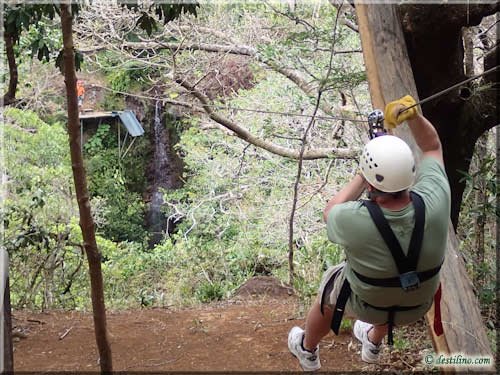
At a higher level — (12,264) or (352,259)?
(352,259)

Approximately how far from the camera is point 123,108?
17828 mm

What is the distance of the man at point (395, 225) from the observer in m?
2.13

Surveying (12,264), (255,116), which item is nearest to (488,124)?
(12,264)

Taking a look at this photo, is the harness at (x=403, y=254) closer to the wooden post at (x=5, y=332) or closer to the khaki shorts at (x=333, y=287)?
the khaki shorts at (x=333, y=287)

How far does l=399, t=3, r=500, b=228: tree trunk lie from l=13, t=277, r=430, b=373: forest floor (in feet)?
4.31

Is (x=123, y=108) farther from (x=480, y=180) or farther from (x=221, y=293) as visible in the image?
(x=480, y=180)

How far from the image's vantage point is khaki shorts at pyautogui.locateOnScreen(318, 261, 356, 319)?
2582 millimetres

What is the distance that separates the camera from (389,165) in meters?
2.11

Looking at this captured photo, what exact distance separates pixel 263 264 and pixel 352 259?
808 cm

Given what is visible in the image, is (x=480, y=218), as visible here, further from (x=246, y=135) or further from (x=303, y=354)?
(x=246, y=135)

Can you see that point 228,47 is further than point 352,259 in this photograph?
Yes

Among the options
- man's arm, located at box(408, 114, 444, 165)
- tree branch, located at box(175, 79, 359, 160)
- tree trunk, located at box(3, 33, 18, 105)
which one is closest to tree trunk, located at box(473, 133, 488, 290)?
man's arm, located at box(408, 114, 444, 165)

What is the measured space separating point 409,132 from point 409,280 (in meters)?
1.31

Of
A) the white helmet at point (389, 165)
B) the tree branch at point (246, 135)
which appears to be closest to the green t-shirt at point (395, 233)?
the white helmet at point (389, 165)
